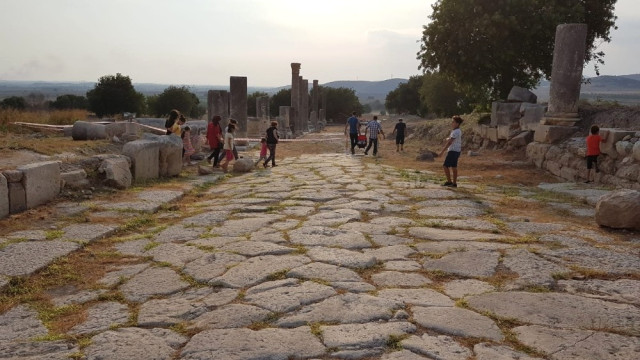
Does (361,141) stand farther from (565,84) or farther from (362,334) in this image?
(362,334)

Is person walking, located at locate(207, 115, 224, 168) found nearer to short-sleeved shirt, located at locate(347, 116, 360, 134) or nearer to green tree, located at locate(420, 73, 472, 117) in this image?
short-sleeved shirt, located at locate(347, 116, 360, 134)

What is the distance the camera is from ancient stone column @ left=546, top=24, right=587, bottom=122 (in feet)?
43.0

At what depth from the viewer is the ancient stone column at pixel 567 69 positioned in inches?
516

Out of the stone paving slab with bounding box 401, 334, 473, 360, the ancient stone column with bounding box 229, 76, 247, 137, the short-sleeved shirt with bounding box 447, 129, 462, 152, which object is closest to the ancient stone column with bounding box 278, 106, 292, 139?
the ancient stone column with bounding box 229, 76, 247, 137

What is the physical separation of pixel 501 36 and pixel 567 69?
6.24 metres

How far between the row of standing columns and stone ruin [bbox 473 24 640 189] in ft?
29.9

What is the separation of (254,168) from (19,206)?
22.3ft

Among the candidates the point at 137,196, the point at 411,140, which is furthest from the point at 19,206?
the point at 411,140

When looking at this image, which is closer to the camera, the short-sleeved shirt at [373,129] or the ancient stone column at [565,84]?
the ancient stone column at [565,84]

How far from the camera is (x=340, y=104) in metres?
59.1

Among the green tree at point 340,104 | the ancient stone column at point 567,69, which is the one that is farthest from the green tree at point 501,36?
the green tree at point 340,104

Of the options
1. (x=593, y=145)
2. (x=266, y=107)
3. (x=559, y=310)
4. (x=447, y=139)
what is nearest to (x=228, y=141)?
(x=447, y=139)

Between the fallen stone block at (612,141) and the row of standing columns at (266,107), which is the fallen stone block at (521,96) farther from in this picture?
the row of standing columns at (266,107)

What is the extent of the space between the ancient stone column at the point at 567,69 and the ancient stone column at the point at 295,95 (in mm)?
19886
